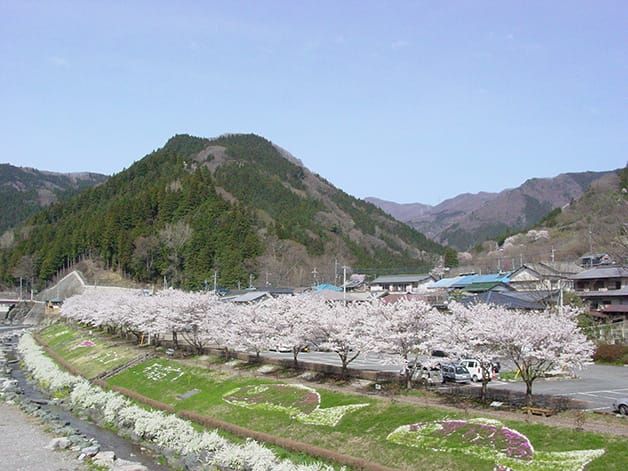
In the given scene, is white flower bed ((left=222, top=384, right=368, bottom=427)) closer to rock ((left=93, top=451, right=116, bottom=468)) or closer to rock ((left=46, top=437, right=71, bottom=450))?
rock ((left=93, top=451, right=116, bottom=468))

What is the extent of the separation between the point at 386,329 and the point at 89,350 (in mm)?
40171

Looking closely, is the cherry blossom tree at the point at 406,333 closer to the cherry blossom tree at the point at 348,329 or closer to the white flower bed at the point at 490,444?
the cherry blossom tree at the point at 348,329

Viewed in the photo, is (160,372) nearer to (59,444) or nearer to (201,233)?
(59,444)

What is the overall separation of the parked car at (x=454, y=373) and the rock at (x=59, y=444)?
19346mm

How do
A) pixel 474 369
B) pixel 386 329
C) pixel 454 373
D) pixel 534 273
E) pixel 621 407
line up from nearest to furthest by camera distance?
pixel 621 407 → pixel 386 329 → pixel 454 373 → pixel 474 369 → pixel 534 273

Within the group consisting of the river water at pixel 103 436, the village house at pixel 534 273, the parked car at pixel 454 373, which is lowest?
the river water at pixel 103 436

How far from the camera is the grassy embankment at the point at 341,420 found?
19.8 meters

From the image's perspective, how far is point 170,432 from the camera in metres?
28.7

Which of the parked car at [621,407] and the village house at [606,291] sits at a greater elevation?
the village house at [606,291]

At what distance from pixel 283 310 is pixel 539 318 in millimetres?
19489

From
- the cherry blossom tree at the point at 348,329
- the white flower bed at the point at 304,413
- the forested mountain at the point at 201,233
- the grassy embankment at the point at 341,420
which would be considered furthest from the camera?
the forested mountain at the point at 201,233

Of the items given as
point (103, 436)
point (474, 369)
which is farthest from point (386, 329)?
point (103, 436)

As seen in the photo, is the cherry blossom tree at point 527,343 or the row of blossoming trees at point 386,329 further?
the row of blossoming trees at point 386,329

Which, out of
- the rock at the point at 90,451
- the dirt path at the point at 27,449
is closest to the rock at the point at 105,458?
the rock at the point at 90,451
